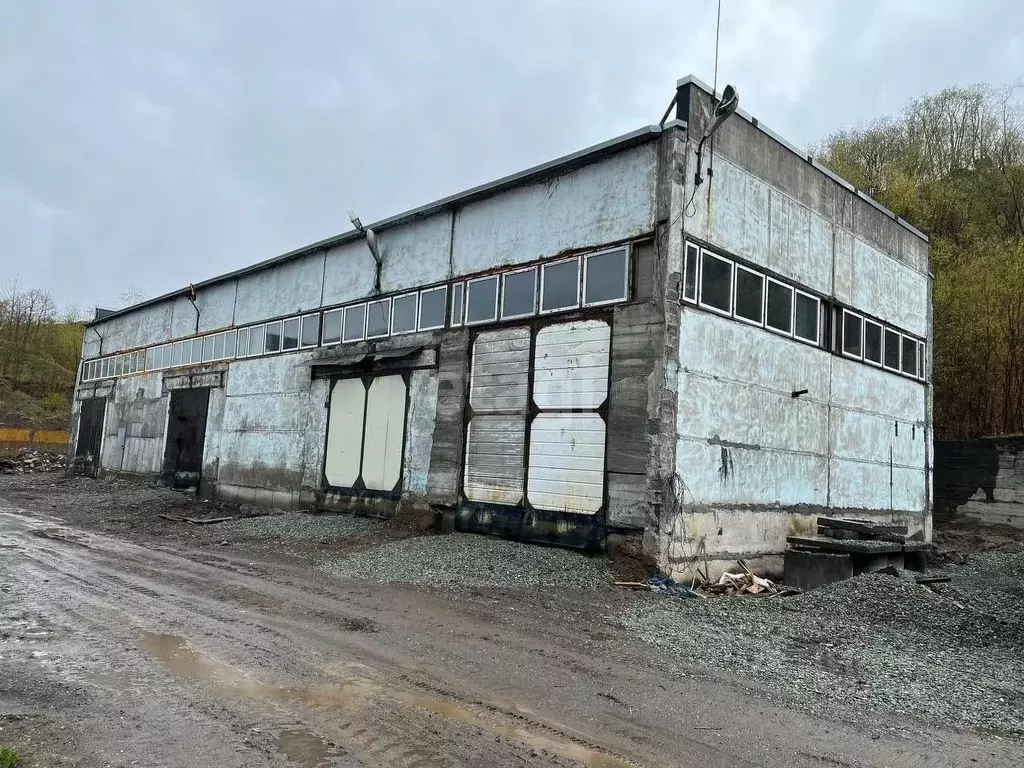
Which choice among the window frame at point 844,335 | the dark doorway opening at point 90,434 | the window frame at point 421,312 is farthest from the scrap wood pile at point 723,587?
the dark doorway opening at point 90,434

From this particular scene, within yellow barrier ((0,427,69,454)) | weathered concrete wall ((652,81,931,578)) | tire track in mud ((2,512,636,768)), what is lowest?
tire track in mud ((2,512,636,768))

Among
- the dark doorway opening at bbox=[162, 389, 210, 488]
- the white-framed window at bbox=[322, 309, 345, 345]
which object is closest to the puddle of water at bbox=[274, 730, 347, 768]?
the white-framed window at bbox=[322, 309, 345, 345]

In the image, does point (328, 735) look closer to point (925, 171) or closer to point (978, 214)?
point (978, 214)

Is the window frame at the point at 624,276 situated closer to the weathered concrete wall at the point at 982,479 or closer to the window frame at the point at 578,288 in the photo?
the window frame at the point at 578,288

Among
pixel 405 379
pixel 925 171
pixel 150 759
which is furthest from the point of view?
pixel 925 171

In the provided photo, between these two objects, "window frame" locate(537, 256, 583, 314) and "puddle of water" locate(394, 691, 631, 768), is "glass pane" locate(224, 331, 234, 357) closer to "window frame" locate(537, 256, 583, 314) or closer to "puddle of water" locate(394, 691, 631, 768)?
"window frame" locate(537, 256, 583, 314)

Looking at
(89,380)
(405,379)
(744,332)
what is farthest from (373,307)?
(89,380)

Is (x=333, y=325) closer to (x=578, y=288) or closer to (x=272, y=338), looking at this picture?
(x=272, y=338)

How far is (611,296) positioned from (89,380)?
88.8ft

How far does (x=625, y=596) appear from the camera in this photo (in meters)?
9.41

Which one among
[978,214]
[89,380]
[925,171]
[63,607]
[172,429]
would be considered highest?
[925,171]

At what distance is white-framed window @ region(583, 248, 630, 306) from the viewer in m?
11.5

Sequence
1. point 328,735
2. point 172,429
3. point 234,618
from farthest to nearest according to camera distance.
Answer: point 172,429
point 234,618
point 328,735

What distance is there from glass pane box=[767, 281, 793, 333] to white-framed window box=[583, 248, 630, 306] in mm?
3036
